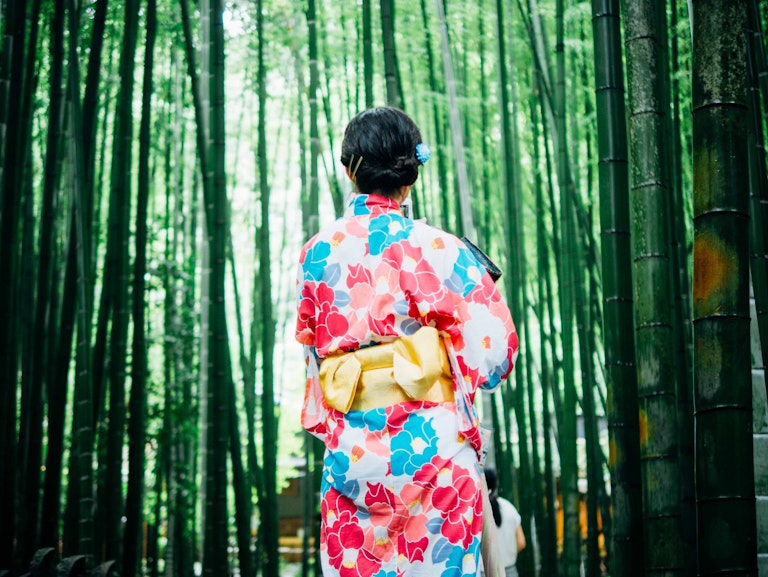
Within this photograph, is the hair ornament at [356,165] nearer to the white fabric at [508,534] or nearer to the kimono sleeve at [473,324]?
the kimono sleeve at [473,324]

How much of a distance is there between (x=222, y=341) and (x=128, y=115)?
0.88 m

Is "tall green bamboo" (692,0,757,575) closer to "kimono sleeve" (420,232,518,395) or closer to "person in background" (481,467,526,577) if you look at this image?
"kimono sleeve" (420,232,518,395)

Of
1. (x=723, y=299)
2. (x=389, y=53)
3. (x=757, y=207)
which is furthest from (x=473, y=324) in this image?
(x=389, y=53)

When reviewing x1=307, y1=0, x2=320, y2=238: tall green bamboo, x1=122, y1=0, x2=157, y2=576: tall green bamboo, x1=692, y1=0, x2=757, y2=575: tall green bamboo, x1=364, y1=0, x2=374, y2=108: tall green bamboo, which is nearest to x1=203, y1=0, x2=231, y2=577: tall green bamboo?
x1=122, y1=0, x2=157, y2=576: tall green bamboo

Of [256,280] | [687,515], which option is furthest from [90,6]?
[687,515]

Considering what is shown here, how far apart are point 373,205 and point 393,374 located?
0.31m

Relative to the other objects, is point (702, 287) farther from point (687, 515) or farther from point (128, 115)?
point (128, 115)

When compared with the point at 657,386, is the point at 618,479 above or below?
below

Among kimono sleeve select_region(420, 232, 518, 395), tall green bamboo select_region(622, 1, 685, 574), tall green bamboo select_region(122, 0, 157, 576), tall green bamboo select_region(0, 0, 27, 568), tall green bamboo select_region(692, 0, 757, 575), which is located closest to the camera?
tall green bamboo select_region(692, 0, 757, 575)

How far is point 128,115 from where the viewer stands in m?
3.06

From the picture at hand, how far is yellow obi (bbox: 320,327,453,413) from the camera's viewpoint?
140 centimetres

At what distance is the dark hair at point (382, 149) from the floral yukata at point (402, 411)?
0.04 m

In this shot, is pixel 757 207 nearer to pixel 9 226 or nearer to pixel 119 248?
pixel 119 248

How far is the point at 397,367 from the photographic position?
141cm
